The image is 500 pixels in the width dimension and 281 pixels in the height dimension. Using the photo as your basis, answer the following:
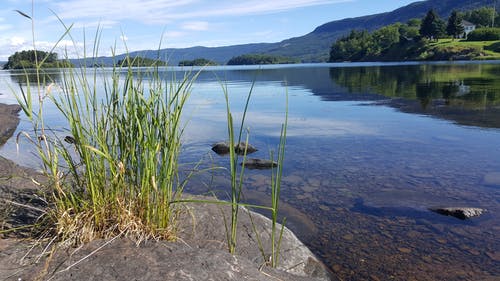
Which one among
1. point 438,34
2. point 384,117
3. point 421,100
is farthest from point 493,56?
point 384,117

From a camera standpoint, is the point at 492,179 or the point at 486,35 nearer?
the point at 492,179

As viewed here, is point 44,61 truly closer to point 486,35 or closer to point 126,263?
point 126,263

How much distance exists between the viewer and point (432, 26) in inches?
5305

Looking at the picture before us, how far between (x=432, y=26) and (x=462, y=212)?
145 m

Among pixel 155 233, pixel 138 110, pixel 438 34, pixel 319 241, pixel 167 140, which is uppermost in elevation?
pixel 438 34

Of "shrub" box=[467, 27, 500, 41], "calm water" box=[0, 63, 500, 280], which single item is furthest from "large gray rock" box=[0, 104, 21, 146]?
"shrub" box=[467, 27, 500, 41]

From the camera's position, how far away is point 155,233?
4227 mm

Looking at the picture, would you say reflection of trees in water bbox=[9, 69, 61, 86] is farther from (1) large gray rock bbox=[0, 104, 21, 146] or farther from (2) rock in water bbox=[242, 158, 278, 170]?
(2) rock in water bbox=[242, 158, 278, 170]

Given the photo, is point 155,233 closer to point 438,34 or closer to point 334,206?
point 334,206

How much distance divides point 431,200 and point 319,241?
3045 millimetres

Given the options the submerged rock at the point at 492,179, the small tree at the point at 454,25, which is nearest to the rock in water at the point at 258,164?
the submerged rock at the point at 492,179

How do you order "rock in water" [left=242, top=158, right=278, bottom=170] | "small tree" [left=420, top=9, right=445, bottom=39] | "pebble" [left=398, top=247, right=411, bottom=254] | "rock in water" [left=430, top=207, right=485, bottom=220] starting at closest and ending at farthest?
"pebble" [left=398, top=247, right=411, bottom=254]
"rock in water" [left=430, top=207, right=485, bottom=220]
"rock in water" [left=242, top=158, right=278, bottom=170]
"small tree" [left=420, top=9, right=445, bottom=39]

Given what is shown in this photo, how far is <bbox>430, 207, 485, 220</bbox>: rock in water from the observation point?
24.0 feet

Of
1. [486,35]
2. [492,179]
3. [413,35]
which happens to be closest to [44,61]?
[492,179]
